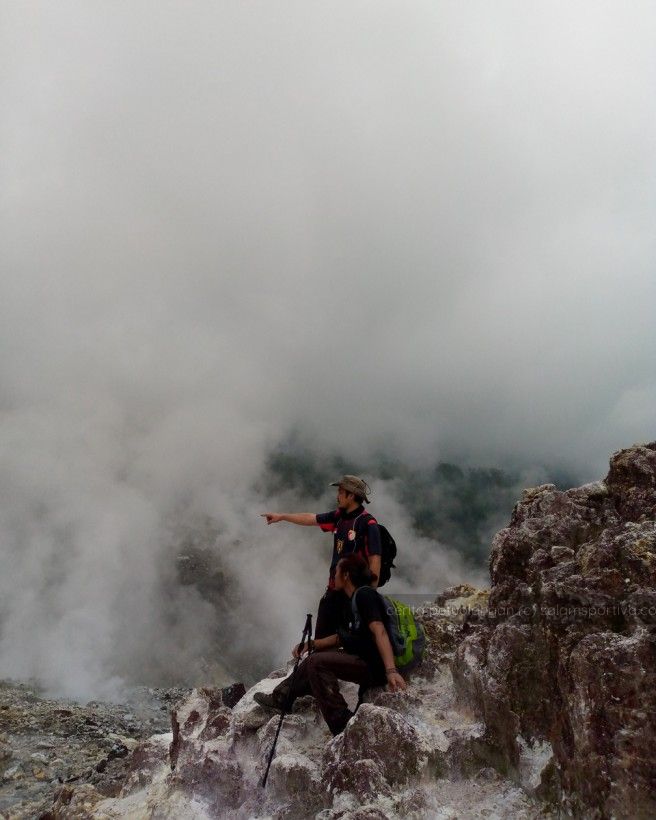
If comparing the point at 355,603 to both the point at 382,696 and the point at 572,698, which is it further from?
the point at 572,698

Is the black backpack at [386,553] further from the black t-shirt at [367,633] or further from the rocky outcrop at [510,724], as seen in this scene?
the rocky outcrop at [510,724]

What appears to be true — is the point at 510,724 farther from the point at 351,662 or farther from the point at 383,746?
the point at 351,662

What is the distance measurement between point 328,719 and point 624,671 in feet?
10.8

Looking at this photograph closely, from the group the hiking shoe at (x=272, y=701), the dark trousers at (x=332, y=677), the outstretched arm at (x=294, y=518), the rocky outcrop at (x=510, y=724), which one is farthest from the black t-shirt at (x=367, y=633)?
the outstretched arm at (x=294, y=518)

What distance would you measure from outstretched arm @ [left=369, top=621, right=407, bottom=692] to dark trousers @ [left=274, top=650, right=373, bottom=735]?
0.32m

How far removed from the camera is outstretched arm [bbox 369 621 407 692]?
220 inches

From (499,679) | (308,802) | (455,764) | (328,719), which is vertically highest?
(499,679)

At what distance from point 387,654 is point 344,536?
175cm

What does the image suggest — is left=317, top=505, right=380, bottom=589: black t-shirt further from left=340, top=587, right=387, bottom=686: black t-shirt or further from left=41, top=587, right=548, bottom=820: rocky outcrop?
left=41, top=587, right=548, bottom=820: rocky outcrop

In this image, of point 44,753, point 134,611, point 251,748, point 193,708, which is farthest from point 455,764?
point 134,611

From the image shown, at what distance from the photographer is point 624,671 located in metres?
3.69

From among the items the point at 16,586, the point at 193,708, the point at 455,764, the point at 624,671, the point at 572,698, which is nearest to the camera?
the point at 624,671

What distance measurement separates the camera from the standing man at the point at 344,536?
21.3 ft

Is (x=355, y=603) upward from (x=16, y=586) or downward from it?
downward
